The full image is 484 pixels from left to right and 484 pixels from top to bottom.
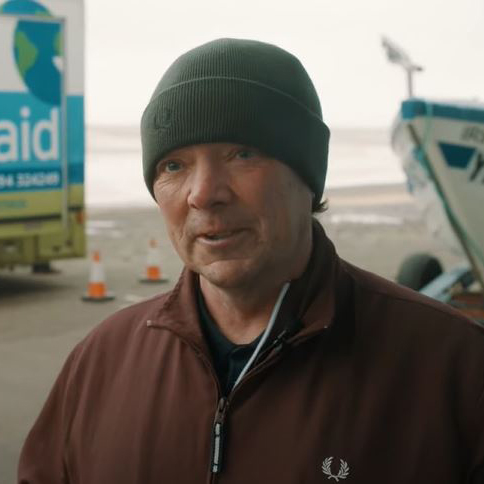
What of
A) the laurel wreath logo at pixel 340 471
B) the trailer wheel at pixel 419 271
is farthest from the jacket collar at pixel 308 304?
the trailer wheel at pixel 419 271

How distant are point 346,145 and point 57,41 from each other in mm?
48707

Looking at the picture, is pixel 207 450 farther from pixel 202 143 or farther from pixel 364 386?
pixel 202 143

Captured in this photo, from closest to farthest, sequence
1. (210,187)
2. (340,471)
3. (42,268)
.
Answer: (340,471) → (210,187) → (42,268)

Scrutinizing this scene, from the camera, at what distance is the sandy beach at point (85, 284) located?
290 inches

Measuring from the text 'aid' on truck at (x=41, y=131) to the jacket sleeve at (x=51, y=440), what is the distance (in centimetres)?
891

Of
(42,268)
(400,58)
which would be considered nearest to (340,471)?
(400,58)

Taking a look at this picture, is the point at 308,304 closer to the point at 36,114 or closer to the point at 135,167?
the point at 36,114

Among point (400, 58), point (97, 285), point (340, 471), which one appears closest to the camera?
point (340, 471)

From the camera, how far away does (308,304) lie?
2.05 metres

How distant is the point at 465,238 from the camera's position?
908 cm

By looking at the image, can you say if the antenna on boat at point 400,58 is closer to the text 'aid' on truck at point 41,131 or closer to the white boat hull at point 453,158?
the white boat hull at point 453,158

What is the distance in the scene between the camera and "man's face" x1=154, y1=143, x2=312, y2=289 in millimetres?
1967

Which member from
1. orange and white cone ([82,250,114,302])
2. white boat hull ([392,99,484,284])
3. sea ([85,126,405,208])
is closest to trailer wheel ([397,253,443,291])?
white boat hull ([392,99,484,284])

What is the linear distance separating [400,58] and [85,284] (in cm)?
494
